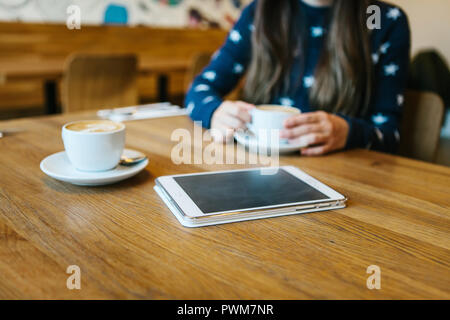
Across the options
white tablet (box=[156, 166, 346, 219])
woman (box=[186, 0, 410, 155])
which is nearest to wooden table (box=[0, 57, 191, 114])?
woman (box=[186, 0, 410, 155])

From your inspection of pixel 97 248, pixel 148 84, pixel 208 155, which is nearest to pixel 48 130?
pixel 208 155

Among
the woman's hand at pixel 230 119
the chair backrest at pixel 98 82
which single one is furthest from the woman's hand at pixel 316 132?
the chair backrest at pixel 98 82

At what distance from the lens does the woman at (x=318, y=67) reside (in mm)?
1017

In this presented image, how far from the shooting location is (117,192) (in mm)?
602

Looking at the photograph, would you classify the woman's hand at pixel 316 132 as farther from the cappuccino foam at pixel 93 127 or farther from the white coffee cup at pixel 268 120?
the cappuccino foam at pixel 93 127

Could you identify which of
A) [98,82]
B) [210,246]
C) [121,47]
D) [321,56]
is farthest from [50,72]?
[210,246]

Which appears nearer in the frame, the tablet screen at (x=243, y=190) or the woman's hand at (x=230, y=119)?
the tablet screen at (x=243, y=190)

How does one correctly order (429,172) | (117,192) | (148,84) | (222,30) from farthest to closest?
(222,30) → (148,84) → (429,172) → (117,192)

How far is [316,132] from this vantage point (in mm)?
850

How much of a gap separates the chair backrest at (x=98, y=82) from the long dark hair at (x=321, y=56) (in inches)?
48.9

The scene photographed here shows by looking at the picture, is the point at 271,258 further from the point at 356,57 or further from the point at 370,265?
the point at 356,57

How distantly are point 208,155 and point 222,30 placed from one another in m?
4.25

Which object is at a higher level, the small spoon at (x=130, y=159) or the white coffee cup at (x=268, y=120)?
the white coffee cup at (x=268, y=120)

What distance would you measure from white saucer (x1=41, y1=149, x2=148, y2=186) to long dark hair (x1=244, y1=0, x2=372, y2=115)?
26.5 inches
